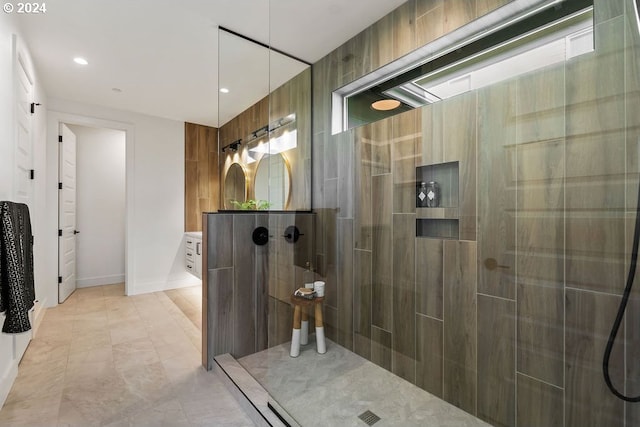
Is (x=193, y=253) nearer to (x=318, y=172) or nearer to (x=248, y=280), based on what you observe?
(x=248, y=280)

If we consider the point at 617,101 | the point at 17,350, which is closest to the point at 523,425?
the point at 617,101

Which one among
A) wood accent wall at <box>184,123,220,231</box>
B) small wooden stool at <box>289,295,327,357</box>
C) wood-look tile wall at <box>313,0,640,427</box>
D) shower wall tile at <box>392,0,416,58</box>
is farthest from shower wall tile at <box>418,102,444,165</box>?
wood accent wall at <box>184,123,220,231</box>

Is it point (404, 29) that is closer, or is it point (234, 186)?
point (404, 29)

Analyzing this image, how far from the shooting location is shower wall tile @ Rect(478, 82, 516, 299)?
139 cm

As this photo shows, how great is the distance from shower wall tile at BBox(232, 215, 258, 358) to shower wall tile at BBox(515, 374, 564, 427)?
1731mm

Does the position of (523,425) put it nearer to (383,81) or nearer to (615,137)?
(615,137)

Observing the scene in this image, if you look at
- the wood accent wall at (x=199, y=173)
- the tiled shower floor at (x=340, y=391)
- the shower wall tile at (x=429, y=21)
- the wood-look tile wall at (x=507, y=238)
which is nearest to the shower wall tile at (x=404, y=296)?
the wood-look tile wall at (x=507, y=238)

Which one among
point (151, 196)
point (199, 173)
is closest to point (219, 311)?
point (151, 196)

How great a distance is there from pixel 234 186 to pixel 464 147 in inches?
93.9

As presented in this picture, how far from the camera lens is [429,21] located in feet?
5.78

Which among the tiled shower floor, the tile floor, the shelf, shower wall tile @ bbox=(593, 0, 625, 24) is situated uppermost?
shower wall tile @ bbox=(593, 0, 625, 24)

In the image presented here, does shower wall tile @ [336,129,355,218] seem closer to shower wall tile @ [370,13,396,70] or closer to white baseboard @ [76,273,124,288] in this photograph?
shower wall tile @ [370,13,396,70]

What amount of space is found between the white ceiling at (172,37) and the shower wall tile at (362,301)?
1.70 meters

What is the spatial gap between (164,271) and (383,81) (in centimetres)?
403
